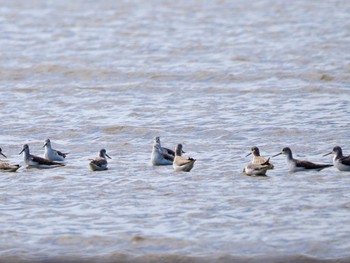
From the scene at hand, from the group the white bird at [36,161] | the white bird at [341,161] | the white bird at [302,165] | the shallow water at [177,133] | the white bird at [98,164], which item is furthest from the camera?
the white bird at [36,161]

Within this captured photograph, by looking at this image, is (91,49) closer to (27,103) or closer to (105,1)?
(27,103)

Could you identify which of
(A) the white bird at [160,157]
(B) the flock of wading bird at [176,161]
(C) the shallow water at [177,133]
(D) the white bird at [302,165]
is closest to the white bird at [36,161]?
(B) the flock of wading bird at [176,161]

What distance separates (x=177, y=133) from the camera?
19.2 metres

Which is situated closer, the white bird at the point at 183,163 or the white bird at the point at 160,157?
the white bird at the point at 183,163

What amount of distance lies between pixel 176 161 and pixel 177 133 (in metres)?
3.35

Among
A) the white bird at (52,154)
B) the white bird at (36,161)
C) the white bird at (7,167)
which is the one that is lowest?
the white bird at (7,167)

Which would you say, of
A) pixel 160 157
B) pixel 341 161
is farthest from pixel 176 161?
pixel 341 161

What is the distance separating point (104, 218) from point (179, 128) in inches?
244

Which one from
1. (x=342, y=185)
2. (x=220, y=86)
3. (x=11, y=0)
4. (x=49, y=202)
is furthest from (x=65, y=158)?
(x=11, y=0)

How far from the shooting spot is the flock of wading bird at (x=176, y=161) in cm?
1539

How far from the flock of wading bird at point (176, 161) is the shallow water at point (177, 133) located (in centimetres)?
14

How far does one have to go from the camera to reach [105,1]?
4728 cm

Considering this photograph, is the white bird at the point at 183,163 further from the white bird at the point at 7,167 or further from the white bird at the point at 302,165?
the white bird at the point at 7,167

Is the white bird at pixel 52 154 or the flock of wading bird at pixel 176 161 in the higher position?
the white bird at pixel 52 154
